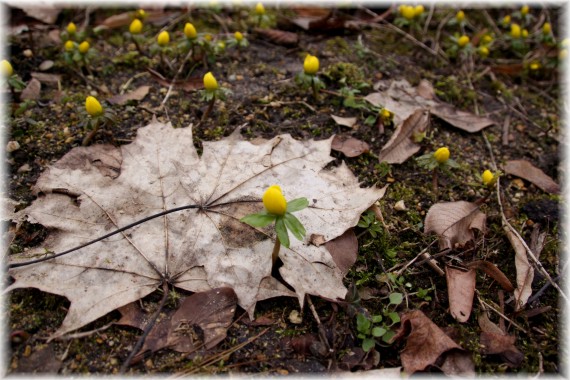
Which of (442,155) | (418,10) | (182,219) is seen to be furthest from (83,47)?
(418,10)

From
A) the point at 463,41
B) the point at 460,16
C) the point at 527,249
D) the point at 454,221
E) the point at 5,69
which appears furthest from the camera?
the point at 460,16

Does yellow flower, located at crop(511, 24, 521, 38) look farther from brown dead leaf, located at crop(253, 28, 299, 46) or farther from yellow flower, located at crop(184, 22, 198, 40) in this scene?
yellow flower, located at crop(184, 22, 198, 40)

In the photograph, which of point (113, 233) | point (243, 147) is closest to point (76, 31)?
point (243, 147)

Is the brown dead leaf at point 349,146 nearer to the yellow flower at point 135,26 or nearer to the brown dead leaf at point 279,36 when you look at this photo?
the brown dead leaf at point 279,36

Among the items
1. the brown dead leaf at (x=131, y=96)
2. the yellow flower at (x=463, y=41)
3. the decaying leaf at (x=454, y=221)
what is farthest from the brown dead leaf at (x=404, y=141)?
the brown dead leaf at (x=131, y=96)

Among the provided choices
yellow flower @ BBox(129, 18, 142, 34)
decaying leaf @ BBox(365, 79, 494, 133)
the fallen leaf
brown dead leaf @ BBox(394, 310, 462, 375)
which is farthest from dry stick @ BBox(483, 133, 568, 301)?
yellow flower @ BBox(129, 18, 142, 34)

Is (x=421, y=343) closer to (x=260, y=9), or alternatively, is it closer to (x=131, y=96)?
(x=131, y=96)

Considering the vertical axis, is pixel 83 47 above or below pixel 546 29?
below
